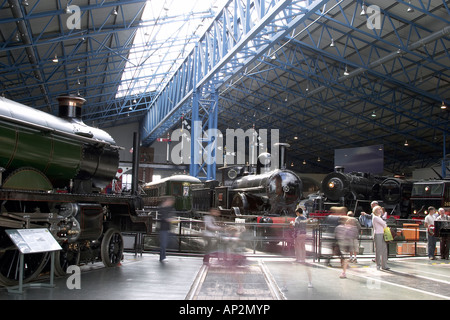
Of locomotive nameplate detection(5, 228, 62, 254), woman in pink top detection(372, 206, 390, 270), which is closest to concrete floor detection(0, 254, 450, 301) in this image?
woman in pink top detection(372, 206, 390, 270)

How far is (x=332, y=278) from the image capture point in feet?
29.1

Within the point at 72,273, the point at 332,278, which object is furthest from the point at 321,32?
the point at 72,273

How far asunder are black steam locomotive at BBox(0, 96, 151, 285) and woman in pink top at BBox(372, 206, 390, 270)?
591 centimetres

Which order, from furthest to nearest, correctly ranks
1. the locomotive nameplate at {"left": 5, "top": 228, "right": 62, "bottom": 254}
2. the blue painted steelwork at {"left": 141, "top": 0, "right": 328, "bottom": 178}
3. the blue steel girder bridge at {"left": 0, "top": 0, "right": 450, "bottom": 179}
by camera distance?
the blue steel girder bridge at {"left": 0, "top": 0, "right": 450, "bottom": 179}, the blue painted steelwork at {"left": 141, "top": 0, "right": 328, "bottom": 178}, the locomotive nameplate at {"left": 5, "top": 228, "right": 62, "bottom": 254}

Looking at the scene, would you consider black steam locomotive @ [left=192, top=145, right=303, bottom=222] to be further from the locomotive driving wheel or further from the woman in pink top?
the locomotive driving wheel

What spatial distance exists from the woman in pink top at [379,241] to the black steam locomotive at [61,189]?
591cm

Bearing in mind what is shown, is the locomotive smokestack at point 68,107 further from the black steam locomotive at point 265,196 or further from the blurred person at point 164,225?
the black steam locomotive at point 265,196

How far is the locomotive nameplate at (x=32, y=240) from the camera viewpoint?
6000 millimetres

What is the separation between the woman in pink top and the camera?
10656 millimetres

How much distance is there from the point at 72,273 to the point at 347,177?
2062cm

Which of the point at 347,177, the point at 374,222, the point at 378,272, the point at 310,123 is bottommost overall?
the point at 378,272

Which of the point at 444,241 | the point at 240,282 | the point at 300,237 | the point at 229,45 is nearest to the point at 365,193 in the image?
the point at 444,241

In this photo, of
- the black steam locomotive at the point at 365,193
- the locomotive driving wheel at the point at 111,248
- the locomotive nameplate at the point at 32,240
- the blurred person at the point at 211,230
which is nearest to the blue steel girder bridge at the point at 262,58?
the black steam locomotive at the point at 365,193
